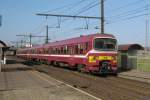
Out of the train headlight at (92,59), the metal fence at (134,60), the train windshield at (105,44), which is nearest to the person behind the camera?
the train headlight at (92,59)

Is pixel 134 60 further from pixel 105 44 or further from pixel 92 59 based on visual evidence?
pixel 92 59

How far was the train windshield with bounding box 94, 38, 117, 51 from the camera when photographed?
2381 cm

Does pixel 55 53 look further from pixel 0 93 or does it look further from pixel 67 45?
pixel 0 93

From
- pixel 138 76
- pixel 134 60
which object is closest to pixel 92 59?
pixel 138 76

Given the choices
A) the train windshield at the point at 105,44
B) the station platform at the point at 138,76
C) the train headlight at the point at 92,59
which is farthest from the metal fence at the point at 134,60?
the train headlight at the point at 92,59

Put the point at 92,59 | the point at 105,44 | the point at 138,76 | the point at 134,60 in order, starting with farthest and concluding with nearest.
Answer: the point at 134,60 < the point at 105,44 < the point at 92,59 < the point at 138,76

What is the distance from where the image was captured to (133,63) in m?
31.1

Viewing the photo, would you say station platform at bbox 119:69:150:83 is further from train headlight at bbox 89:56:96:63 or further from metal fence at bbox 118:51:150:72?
metal fence at bbox 118:51:150:72

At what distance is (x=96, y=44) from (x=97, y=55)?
0.84 meters

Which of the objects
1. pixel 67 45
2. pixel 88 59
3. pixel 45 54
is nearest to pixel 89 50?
pixel 88 59

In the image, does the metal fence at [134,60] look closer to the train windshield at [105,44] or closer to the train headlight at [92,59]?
the train windshield at [105,44]

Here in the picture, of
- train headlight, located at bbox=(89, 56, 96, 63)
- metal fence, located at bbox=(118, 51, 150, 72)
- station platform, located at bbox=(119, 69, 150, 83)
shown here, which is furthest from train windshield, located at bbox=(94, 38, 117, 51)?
metal fence, located at bbox=(118, 51, 150, 72)

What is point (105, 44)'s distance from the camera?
24.1 metres

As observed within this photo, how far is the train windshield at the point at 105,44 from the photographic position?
23809mm
